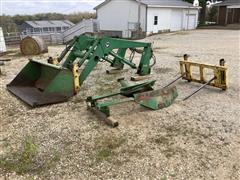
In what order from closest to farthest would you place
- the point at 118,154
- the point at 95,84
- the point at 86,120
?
the point at 118,154 < the point at 86,120 < the point at 95,84

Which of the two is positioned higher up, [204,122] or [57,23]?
[57,23]

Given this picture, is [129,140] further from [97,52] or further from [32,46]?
[32,46]

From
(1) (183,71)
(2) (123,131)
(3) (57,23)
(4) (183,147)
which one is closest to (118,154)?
(2) (123,131)

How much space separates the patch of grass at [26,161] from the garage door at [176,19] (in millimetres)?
22576

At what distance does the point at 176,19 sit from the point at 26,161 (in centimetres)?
2383

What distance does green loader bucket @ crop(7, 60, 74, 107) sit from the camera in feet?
16.9

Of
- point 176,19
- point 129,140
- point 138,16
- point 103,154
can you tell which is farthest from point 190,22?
point 103,154

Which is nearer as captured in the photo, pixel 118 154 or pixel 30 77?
pixel 118 154

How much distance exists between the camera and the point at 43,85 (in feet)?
19.4

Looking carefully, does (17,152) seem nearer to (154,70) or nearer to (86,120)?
(86,120)

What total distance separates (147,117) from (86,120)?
42.4 inches

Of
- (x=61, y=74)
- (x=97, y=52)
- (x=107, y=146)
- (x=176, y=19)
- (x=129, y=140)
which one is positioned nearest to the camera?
(x=107, y=146)


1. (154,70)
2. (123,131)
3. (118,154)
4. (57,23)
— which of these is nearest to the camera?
(118,154)

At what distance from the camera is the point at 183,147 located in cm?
361
